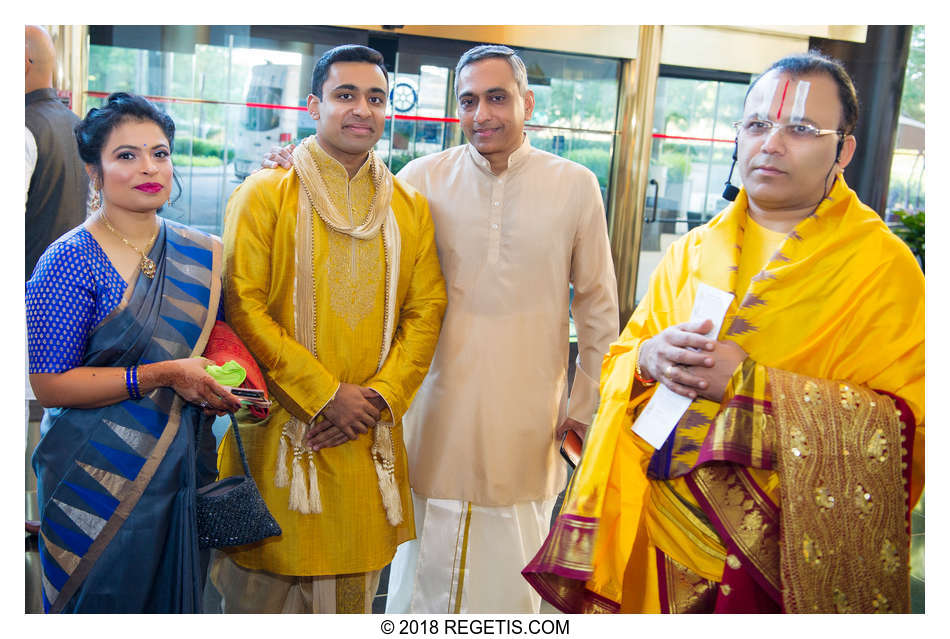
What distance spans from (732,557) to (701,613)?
163mm

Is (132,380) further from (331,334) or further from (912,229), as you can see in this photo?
(912,229)

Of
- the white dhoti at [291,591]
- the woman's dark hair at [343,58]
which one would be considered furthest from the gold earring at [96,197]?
the white dhoti at [291,591]

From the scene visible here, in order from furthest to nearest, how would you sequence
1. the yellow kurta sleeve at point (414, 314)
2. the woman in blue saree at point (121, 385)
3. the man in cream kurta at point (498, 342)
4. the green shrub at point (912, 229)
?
the green shrub at point (912, 229) < the man in cream kurta at point (498, 342) < the yellow kurta sleeve at point (414, 314) < the woman in blue saree at point (121, 385)

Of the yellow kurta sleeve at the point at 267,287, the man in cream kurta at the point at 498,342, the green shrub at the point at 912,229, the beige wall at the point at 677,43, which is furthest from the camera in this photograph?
the green shrub at the point at 912,229

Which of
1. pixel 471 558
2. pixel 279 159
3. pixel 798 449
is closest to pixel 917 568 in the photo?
pixel 471 558

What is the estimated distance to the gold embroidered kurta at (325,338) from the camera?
73.5 inches

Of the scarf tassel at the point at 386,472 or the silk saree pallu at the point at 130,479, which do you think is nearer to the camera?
the silk saree pallu at the point at 130,479

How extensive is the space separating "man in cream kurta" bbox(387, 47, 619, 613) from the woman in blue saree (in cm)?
68

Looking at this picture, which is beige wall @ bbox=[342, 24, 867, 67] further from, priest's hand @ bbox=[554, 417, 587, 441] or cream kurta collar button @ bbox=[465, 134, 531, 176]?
priest's hand @ bbox=[554, 417, 587, 441]

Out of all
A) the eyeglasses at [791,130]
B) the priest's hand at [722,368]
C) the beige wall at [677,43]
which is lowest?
the priest's hand at [722,368]

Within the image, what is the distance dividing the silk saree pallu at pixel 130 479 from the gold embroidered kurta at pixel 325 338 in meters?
0.18

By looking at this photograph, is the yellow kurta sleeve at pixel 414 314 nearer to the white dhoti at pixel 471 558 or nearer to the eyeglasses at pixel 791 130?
the white dhoti at pixel 471 558

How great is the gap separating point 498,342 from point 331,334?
47 centimetres

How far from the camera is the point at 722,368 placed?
1507mm
